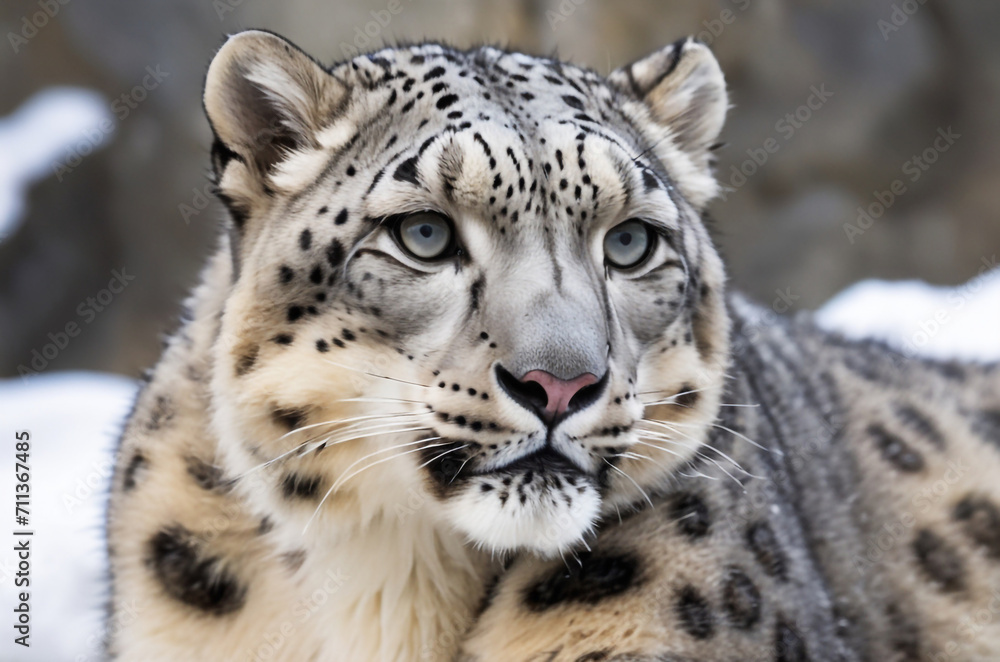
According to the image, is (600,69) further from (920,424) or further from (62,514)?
(62,514)

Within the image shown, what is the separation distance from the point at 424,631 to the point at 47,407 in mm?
5049

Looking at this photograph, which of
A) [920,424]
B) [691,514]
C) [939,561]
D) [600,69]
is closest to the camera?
[691,514]

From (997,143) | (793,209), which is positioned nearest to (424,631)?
(793,209)

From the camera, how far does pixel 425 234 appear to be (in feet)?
7.39

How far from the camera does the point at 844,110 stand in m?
7.98

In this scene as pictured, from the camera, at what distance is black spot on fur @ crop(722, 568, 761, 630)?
2229 millimetres

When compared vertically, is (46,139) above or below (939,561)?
above

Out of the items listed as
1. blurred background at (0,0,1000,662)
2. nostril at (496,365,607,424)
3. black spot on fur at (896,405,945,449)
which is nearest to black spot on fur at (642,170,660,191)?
nostril at (496,365,607,424)

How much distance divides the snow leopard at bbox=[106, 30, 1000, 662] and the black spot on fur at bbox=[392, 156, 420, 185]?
2 centimetres

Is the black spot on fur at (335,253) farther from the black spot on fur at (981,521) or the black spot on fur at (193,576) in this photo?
the black spot on fur at (981,521)

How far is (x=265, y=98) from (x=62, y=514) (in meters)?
3.21

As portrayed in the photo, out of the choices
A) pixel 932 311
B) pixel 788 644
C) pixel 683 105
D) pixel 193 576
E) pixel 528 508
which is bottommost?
pixel 193 576

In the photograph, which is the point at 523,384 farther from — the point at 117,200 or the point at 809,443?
the point at 117,200

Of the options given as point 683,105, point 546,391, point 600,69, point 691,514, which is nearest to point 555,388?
point 546,391
